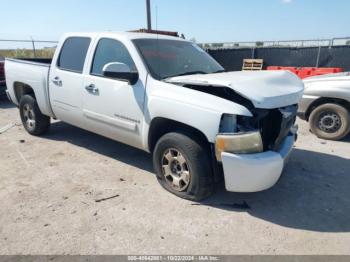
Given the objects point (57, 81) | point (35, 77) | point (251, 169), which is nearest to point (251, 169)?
point (251, 169)

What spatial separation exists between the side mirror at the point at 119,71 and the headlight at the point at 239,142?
1.37 meters

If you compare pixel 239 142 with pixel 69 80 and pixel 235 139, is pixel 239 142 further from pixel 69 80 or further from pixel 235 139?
pixel 69 80

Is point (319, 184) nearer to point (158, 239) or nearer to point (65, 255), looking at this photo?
point (158, 239)

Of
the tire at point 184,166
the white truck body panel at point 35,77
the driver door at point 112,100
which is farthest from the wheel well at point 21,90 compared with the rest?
the tire at point 184,166

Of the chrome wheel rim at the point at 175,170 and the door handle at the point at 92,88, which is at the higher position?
the door handle at the point at 92,88

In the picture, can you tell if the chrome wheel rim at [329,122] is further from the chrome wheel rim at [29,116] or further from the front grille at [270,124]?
the chrome wheel rim at [29,116]

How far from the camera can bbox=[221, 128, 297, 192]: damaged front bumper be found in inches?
121

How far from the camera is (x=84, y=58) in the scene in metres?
4.60

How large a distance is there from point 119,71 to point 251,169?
6.18 ft

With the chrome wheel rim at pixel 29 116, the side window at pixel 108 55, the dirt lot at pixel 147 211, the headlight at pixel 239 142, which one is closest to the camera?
the dirt lot at pixel 147 211

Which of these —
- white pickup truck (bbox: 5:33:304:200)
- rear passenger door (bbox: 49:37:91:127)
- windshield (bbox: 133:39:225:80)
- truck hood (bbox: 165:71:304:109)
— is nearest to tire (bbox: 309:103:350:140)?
white pickup truck (bbox: 5:33:304:200)

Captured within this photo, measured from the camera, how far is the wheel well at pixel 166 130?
11.4 feet

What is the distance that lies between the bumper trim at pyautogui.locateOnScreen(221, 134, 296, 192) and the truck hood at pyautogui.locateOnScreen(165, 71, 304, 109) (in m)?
0.52

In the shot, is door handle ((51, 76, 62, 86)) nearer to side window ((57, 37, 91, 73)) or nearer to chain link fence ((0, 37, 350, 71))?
side window ((57, 37, 91, 73))
